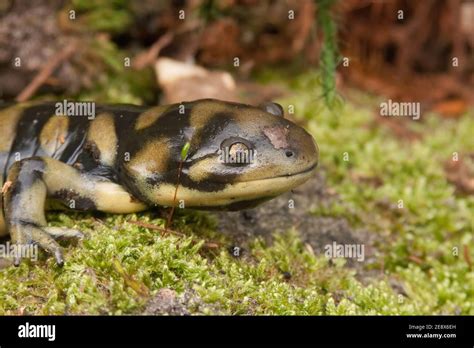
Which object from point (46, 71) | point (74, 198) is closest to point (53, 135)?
point (74, 198)

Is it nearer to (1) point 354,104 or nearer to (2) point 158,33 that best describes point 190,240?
(1) point 354,104

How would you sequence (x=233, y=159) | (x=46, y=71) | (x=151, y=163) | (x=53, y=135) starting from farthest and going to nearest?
(x=46, y=71)
(x=53, y=135)
(x=151, y=163)
(x=233, y=159)

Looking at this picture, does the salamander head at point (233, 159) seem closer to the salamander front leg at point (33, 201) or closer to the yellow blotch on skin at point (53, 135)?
the salamander front leg at point (33, 201)

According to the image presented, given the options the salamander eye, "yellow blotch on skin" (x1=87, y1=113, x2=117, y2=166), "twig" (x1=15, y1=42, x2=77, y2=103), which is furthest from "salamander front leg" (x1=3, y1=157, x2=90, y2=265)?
"twig" (x1=15, y1=42, x2=77, y2=103)

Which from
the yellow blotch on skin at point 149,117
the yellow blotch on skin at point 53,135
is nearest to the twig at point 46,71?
the yellow blotch on skin at point 53,135

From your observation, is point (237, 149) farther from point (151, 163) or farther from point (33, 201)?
point (33, 201)

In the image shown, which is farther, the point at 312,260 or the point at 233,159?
the point at 312,260
